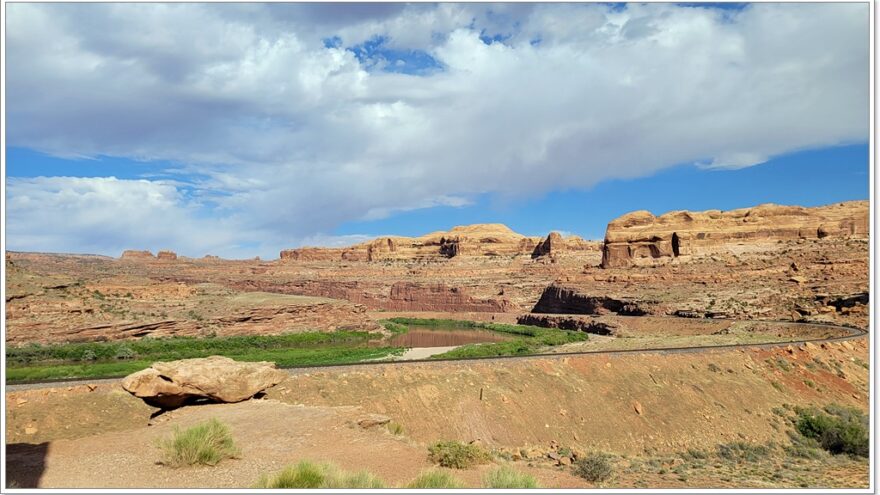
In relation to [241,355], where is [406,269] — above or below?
above

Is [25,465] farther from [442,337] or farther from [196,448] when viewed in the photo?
[442,337]

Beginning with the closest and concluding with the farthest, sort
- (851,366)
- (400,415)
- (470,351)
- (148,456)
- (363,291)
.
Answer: (148,456)
(400,415)
(851,366)
(470,351)
(363,291)

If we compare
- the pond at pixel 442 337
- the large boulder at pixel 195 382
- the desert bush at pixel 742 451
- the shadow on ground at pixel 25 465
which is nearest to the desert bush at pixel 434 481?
the shadow on ground at pixel 25 465

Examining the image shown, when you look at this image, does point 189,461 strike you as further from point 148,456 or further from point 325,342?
point 325,342

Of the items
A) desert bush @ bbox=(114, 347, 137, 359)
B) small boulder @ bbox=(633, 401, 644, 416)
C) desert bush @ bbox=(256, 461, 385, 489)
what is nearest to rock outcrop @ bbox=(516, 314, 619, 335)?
small boulder @ bbox=(633, 401, 644, 416)

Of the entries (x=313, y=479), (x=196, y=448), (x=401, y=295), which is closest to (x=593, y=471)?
(x=313, y=479)

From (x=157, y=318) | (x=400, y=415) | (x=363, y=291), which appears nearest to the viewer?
(x=400, y=415)

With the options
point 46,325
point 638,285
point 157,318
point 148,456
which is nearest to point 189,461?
point 148,456
